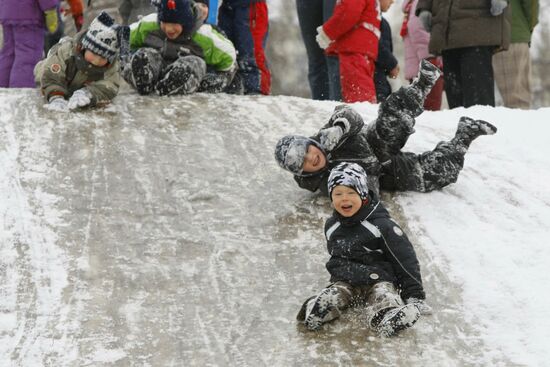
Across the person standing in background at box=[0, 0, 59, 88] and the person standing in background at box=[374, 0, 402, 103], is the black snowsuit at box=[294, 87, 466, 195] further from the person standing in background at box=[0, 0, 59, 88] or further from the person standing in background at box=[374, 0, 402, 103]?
the person standing in background at box=[0, 0, 59, 88]

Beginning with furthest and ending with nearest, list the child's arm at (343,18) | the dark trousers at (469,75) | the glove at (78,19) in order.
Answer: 1. the glove at (78,19)
2. the child's arm at (343,18)
3. the dark trousers at (469,75)

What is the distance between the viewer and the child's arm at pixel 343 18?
8.03 m

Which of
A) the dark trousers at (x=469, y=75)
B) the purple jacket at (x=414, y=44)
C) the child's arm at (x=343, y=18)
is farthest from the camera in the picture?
the purple jacket at (x=414, y=44)

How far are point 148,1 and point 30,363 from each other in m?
5.64

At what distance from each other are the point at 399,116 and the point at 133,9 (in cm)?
395

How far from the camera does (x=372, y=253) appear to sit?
4492mm

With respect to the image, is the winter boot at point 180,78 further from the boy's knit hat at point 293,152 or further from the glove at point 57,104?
the boy's knit hat at point 293,152

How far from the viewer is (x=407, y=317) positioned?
13.6 ft

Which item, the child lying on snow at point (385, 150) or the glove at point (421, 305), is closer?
the glove at point (421, 305)

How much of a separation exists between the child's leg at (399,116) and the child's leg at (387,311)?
5.83 feet

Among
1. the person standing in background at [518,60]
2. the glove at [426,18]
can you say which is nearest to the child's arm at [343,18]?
the glove at [426,18]

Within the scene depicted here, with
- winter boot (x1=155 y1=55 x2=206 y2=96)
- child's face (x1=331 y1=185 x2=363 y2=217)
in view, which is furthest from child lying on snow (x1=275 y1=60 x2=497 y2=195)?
winter boot (x1=155 y1=55 x2=206 y2=96)

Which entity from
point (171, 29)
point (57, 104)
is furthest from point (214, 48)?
point (57, 104)

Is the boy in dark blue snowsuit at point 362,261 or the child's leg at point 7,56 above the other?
the boy in dark blue snowsuit at point 362,261
